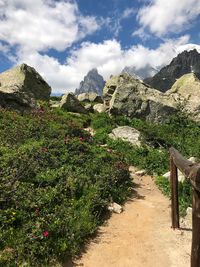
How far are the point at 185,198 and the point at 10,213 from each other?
21.7 feet

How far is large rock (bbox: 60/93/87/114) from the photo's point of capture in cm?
3162

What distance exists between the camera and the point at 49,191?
11.6 metres

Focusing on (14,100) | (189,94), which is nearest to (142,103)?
(189,94)

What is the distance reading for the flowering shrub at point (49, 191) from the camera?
29.0 ft

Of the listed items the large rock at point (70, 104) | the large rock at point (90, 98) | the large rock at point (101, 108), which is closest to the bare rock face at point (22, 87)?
the large rock at point (70, 104)

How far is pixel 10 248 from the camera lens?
28.1 feet

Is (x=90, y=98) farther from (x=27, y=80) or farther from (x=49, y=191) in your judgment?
(x=49, y=191)

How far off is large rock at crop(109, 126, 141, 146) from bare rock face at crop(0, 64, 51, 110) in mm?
7599

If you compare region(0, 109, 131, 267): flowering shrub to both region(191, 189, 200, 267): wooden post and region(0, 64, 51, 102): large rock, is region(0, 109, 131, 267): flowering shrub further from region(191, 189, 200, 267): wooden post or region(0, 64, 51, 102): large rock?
region(0, 64, 51, 102): large rock

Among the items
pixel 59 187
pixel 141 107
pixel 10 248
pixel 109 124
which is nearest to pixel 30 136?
pixel 59 187

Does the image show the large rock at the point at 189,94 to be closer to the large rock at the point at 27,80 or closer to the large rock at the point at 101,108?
the large rock at the point at 101,108

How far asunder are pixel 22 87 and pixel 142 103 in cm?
1057

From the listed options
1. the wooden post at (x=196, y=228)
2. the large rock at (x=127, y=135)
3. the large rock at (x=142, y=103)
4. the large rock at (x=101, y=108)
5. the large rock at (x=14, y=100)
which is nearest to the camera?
the wooden post at (x=196, y=228)

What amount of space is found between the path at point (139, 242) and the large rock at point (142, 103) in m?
16.7
